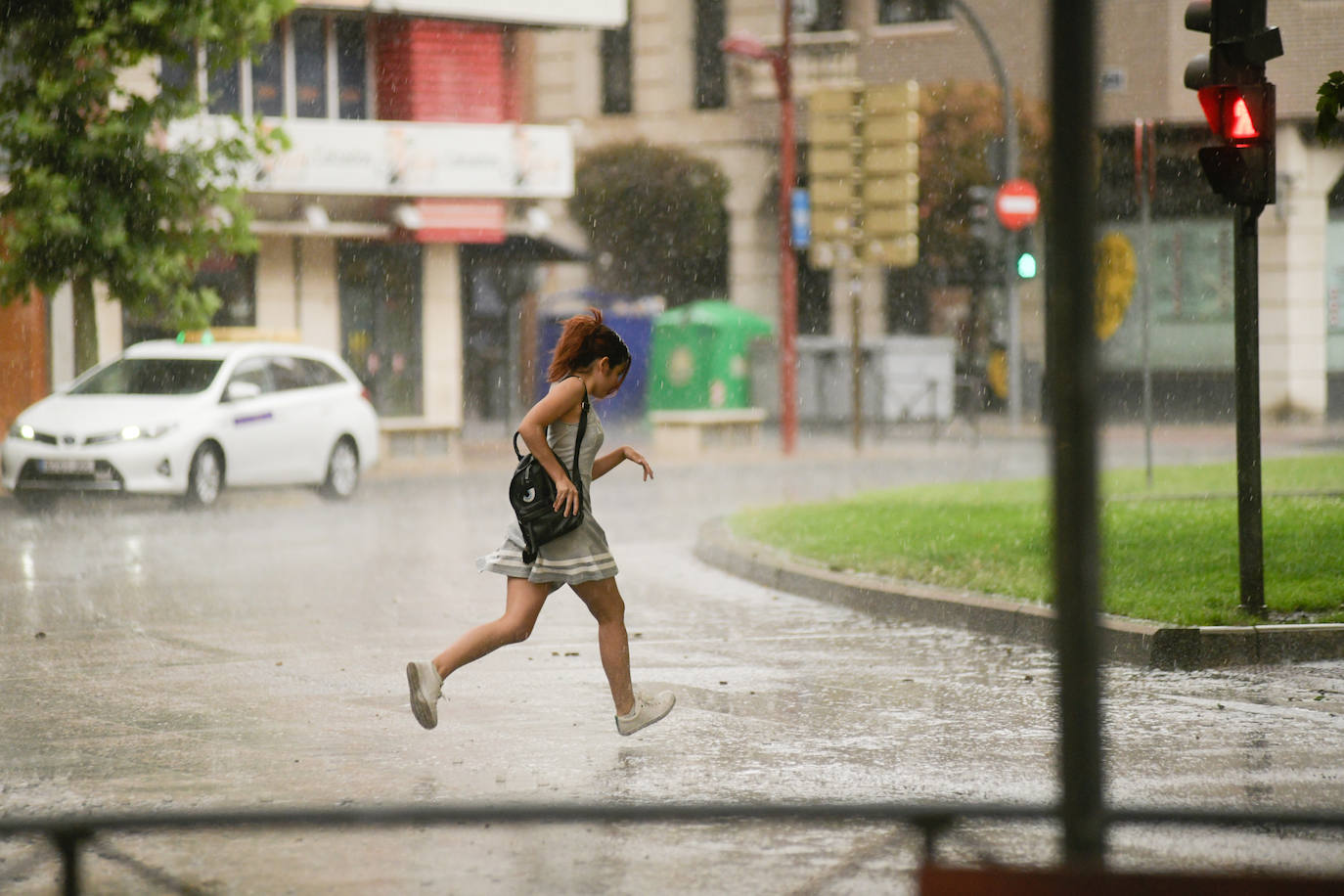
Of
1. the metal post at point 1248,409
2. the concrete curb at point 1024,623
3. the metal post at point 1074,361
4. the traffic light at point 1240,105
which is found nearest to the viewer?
the metal post at point 1074,361

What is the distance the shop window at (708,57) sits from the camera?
1606 inches

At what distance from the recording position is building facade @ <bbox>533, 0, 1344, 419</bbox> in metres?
33.7

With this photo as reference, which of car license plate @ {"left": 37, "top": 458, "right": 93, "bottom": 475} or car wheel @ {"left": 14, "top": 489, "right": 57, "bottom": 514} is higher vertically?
car license plate @ {"left": 37, "top": 458, "right": 93, "bottom": 475}

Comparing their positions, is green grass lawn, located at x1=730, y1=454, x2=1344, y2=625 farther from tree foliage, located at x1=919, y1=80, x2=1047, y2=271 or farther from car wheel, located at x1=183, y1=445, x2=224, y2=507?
tree foliage, located at x1=919, y1=80, x2=1047, y2=271

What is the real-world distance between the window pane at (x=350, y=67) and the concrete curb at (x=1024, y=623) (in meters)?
17.2

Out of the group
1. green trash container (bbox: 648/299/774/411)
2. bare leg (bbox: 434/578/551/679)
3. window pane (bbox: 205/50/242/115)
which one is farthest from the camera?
green trash container (bbox: 648/299/774/411)

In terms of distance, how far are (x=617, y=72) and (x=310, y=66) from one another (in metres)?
15.3

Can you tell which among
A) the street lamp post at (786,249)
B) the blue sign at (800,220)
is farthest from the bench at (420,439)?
the blue sign at (800,220)

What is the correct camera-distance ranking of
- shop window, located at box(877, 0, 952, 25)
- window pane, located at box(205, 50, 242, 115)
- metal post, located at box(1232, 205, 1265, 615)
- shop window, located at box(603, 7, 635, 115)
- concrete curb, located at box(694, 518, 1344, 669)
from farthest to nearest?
shop window, located at box(603, 7, 635, 115), shop window, located at box(877, 0, 952, 25), window pane, located at box(205, 50, 242, 115), metal post, located at box(1232, 205, 1265, 615), concrete curb, located at box(694, 518, 1344, 669)

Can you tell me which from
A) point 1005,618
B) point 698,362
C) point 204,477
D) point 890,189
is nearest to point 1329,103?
point 1005,618

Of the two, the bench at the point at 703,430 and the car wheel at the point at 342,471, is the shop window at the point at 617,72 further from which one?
the car wheel at the point at 342,471

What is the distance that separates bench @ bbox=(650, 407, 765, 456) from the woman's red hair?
19.5 metres

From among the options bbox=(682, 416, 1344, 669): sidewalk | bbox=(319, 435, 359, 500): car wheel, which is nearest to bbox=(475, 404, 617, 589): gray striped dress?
bbox=(682, 416, 1344, 669): sidewalk

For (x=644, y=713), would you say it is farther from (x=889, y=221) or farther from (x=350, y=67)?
(x=350, y=67)
